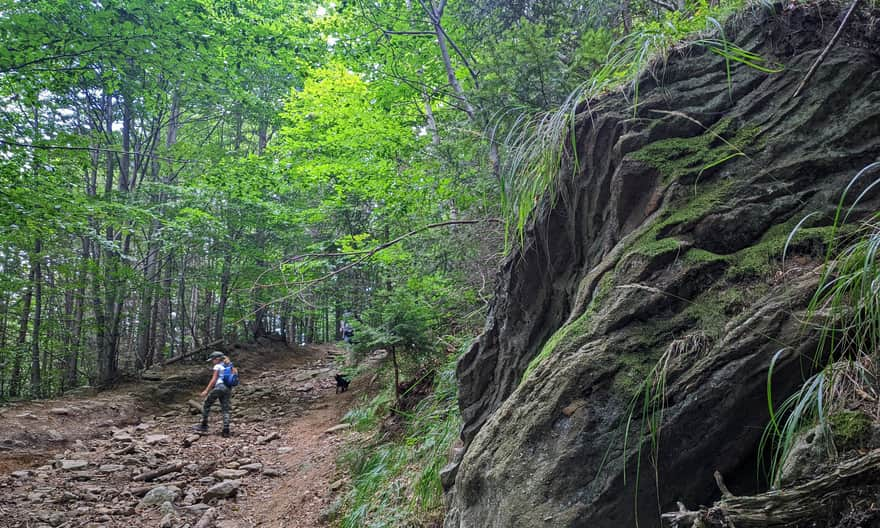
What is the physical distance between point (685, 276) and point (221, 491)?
7652 mm

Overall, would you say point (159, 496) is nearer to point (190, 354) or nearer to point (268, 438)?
point (268, 438)

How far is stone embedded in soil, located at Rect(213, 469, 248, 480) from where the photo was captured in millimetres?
8391

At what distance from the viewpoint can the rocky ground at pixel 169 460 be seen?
6.97 m

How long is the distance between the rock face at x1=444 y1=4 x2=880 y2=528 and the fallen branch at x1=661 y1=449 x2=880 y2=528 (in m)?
0.54

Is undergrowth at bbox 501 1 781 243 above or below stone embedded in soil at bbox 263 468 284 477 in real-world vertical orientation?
above

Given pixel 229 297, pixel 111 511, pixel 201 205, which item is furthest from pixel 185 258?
pixel 111 511

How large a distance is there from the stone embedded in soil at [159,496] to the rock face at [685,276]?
5.99 metres

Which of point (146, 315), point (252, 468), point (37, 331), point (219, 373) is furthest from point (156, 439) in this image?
point (146, 315)

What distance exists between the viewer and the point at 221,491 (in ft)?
24.9

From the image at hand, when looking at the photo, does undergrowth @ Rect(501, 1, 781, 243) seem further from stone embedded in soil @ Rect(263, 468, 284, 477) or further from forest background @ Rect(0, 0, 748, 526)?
stone embedded in soil @ Rect(263, 468, 284, 477)

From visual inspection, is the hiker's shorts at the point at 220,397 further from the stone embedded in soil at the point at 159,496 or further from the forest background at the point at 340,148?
the stone embedded in soil at the point at 159,496

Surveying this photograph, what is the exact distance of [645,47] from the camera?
3.23 m

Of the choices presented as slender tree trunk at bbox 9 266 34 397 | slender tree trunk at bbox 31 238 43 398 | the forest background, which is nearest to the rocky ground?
the forest background

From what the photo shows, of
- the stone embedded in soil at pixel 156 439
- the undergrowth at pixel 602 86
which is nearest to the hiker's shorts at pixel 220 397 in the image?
the stone embedded in soil at pixel 156 439
